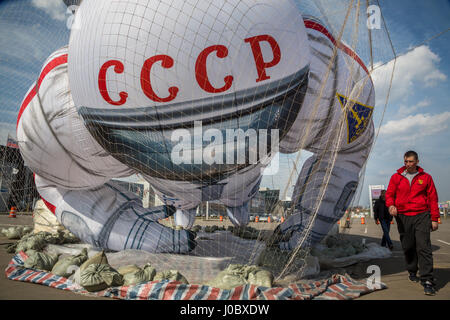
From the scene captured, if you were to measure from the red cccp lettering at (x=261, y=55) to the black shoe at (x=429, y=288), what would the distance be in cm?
227

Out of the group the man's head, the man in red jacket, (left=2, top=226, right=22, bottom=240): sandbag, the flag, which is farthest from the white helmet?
(left=2, top=226, right=22, bottom=240): sandbag

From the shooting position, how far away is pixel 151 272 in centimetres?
262

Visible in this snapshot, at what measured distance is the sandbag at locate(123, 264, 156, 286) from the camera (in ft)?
8.33

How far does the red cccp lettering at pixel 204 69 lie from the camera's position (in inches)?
85.9

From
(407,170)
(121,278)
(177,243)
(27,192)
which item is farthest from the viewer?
(27,192)

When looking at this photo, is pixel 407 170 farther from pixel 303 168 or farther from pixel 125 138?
pixel 125 138

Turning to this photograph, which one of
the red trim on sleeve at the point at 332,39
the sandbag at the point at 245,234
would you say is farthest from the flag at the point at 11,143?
the red trim on sleeve at the point at 332,39

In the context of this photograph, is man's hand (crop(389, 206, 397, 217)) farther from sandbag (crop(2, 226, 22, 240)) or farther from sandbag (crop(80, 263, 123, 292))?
sandbag (crop(2, 226, 22, 240))

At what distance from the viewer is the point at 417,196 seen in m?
2.77

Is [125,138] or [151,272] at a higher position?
[125,138]

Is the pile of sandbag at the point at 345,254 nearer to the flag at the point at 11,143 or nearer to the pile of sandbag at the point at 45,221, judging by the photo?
the flag at the point at 11,143
